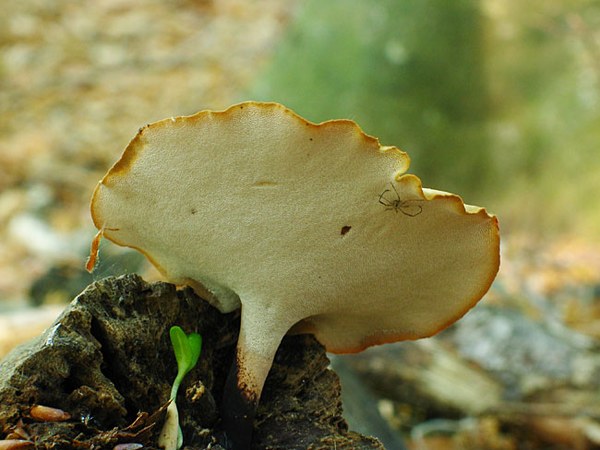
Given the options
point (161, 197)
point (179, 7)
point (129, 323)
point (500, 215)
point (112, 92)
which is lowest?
point (129, 323)

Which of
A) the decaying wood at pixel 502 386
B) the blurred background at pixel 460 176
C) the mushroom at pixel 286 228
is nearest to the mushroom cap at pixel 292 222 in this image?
the mushroom at pixel 286 228

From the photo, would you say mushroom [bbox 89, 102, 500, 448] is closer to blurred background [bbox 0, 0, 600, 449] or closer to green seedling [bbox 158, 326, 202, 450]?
green seedling [bbox 158, 326, 202, 450]

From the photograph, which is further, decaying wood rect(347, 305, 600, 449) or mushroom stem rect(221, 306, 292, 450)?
decaying wood rect(347, 305, 600, 449)

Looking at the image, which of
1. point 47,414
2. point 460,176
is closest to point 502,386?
point 460,176

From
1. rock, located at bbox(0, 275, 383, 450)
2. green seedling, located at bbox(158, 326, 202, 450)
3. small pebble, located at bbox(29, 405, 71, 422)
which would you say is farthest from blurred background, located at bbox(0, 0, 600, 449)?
small pebble, located at bbox(29, 405, 71, 422)

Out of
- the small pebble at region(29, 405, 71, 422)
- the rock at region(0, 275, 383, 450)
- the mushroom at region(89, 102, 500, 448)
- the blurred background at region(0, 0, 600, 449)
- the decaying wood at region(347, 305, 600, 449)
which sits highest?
the blurred background at region(0, 0, 600, 449)

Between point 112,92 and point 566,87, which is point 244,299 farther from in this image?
point 112,92

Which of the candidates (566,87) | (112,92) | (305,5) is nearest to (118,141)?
(112,92)

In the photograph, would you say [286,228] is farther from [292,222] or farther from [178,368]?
[178,368]
